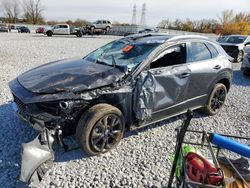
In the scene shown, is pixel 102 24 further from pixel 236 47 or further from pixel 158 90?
pixel 158 90

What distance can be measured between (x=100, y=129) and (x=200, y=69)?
2.15 metres

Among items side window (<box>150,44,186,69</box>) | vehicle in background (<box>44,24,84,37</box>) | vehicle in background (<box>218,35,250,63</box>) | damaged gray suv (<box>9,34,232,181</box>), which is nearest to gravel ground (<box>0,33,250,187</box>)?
damaged gray suv (<box>9,34,232,181</box>)

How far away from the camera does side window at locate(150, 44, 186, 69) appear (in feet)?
13.2

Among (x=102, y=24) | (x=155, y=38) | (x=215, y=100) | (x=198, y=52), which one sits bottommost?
(x=215, y=100)

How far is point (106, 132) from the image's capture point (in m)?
3.52

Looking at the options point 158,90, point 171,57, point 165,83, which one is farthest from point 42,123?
point 171,57

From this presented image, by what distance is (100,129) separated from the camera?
3.48m

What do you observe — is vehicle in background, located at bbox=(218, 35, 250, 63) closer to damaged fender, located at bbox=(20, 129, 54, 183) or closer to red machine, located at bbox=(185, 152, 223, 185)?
red machine, located at bbox=(185, 152, 223, 185)

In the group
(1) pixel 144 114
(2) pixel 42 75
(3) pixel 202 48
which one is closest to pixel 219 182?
(1) pixel 144 114

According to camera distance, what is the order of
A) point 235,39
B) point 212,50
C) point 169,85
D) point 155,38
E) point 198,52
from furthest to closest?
point 235,39 < point 212,50 < point 198,52 < point 155,38 < point 169,85

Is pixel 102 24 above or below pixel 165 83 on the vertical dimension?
above

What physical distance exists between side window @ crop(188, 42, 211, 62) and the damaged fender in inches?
109

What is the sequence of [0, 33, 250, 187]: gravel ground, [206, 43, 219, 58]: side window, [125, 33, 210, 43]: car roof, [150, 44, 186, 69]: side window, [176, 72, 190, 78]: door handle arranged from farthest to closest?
[206, 43, 219, 58]: side window
[125, 33, 210, 43]: car roof
[176, 72, 190, 78]: door handle
[150, 44, 186, 69]: side window
[0, 33, 250, 187]: gravel ground

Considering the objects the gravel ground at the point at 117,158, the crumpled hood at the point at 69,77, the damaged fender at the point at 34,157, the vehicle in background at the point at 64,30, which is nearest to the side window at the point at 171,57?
the crumpled hood at the point at 69,77
